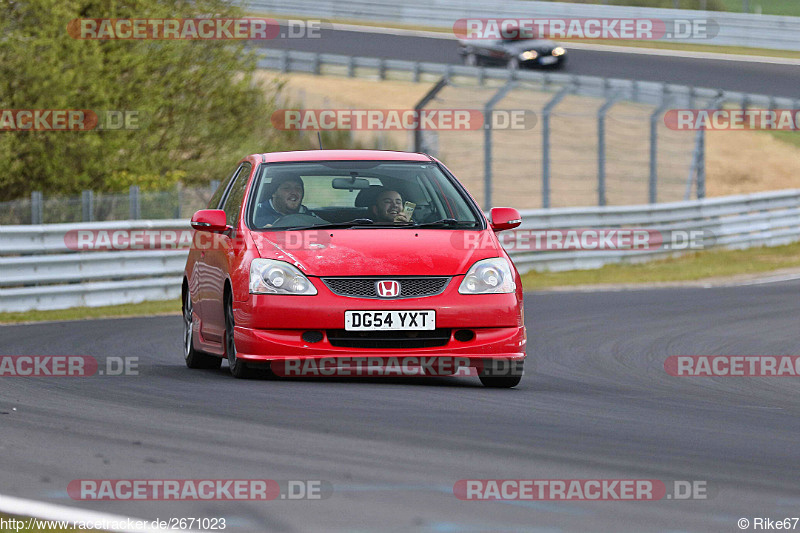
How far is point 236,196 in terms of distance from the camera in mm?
10336

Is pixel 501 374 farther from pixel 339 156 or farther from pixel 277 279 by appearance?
pixel 339 156

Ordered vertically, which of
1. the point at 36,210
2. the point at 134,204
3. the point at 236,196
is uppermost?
the point at 236,196

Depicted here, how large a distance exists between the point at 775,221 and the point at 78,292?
14.4 metres

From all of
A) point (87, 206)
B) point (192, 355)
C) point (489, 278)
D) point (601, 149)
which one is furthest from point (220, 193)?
point (601, 149)

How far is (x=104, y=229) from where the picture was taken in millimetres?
18453

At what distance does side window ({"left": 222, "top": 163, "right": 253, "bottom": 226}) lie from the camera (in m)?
10.0

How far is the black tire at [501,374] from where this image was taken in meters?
9.16

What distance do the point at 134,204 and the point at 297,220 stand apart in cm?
981

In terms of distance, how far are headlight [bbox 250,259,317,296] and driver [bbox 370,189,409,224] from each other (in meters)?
0.85

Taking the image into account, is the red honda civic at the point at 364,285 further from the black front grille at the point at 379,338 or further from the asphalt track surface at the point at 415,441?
the asphalt track surface at the point at 415,441

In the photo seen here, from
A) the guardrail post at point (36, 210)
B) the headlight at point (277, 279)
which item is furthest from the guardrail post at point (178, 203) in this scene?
the headlight at point (277, 279)

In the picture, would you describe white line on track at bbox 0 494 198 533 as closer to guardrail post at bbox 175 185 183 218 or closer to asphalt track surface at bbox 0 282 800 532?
asphalt track surface at bbox 0 282 800 532

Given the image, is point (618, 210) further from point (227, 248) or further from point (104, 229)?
point (227, 248)

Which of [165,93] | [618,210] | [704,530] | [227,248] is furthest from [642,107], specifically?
[704,530]
